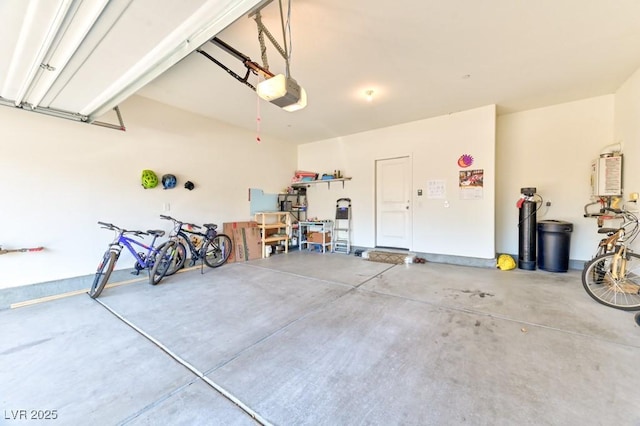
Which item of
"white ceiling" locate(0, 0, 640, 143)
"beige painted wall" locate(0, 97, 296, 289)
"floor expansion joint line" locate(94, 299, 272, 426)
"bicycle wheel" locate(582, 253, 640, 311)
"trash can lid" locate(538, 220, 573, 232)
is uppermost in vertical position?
"white ceiling" locate(0, 0, 640, 143)

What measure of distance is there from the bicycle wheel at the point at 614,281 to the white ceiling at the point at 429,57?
96.9 inches

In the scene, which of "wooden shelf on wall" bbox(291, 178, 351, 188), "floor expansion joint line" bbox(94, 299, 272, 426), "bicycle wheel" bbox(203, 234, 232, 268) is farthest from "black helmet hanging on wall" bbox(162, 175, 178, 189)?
"wooden shelf on wall" bbox(291, 178, 351, 188)

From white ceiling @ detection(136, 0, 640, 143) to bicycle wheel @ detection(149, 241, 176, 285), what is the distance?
7.96ft

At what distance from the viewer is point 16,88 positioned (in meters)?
2.70

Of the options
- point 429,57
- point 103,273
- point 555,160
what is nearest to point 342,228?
point 429,57

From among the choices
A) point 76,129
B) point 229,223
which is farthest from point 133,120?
point 229,223

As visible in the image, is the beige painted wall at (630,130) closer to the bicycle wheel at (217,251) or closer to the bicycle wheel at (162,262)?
the bicycle wheel at (217,251)

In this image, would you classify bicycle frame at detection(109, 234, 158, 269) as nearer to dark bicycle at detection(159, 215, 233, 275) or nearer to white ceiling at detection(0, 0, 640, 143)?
dark bicycle at detection(159, 215, 233, 275)

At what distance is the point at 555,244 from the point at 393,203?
287 cm

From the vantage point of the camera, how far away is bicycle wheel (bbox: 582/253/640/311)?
2.89 m

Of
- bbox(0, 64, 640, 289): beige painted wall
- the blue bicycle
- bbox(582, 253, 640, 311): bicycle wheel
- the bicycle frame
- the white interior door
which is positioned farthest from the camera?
the white interior door

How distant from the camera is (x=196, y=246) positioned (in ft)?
15.6

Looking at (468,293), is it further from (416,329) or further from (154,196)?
(154,196)

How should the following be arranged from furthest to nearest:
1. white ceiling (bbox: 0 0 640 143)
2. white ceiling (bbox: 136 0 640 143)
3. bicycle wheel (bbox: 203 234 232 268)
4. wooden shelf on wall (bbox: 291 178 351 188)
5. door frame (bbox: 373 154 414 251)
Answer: wooden shelf on wall (bbox: 291 178 351 188) < door frame (bbox: 373 154 414 251) < bicycle wheel (bbox: 203 234 232 268) < white ceiling (bbox: 136 0 640 143) < white ceiling (bbox: 0 0 640 143)
